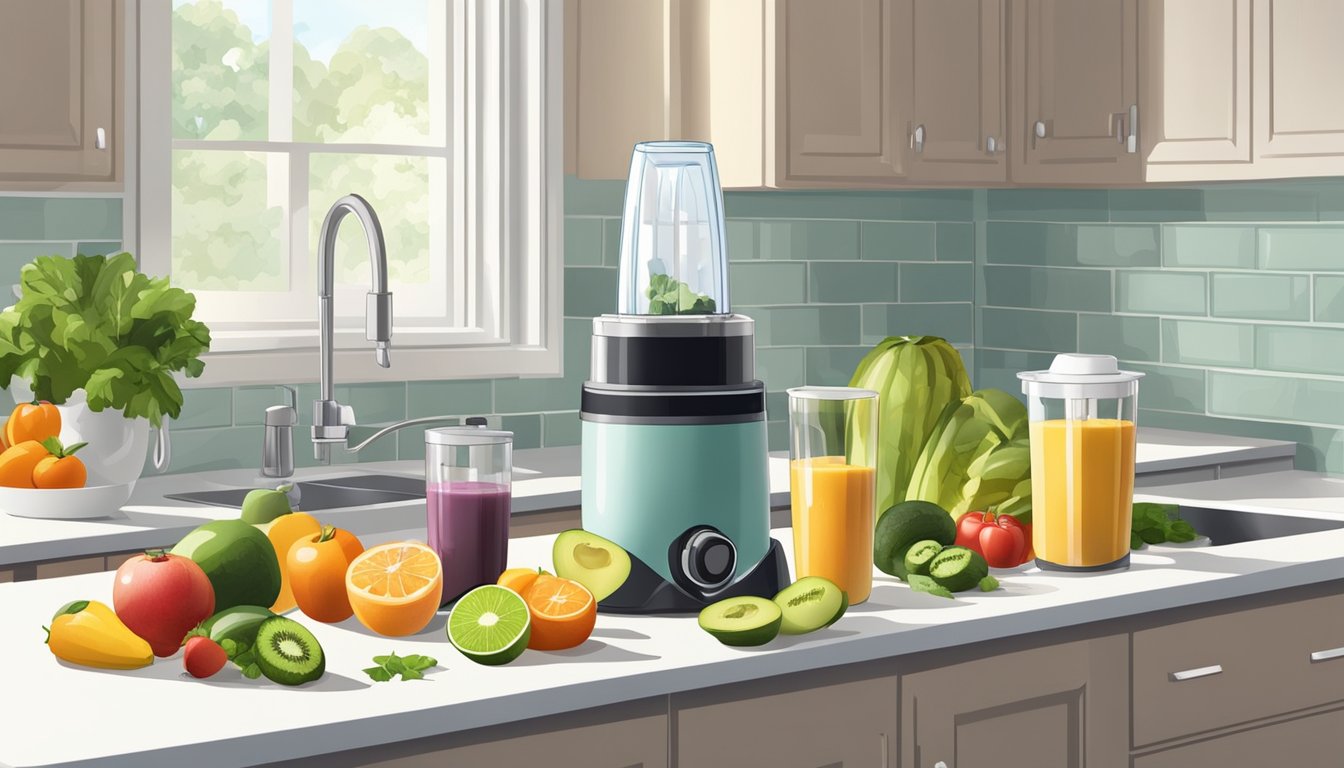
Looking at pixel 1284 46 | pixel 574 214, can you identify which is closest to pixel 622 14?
pixel 574 214

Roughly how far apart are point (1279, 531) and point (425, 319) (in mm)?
2086

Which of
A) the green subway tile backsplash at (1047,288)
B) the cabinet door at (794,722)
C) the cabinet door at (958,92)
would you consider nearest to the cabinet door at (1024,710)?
the cabinet door at (794,722)

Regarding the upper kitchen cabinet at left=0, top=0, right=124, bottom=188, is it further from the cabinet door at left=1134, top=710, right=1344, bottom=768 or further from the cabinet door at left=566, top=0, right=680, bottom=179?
the cabinet door at left=1134, top=710, right=1344, bottom=768

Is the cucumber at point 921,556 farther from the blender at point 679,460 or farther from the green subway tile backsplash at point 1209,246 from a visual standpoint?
the green subway tile backsplash at point 1209,246

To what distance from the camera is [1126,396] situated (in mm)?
1962

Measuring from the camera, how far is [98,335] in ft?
8.96

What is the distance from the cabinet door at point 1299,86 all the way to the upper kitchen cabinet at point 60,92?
226 centimetres

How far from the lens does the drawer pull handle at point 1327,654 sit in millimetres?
2139

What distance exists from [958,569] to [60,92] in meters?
1.87

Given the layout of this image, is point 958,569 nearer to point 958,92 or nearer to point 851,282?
point 958,92

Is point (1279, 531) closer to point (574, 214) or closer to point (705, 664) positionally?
point (705, 664)

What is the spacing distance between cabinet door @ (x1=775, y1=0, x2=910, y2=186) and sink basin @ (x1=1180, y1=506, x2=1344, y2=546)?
1363mm

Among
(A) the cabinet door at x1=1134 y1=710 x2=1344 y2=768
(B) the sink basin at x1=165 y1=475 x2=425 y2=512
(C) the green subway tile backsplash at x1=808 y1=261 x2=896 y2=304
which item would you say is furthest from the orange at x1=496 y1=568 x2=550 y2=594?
(C) the green subway tile backsplash at x1=808 y1=261 x2=896 y2=304

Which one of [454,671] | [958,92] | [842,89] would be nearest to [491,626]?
[454,671]
